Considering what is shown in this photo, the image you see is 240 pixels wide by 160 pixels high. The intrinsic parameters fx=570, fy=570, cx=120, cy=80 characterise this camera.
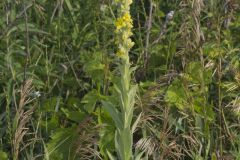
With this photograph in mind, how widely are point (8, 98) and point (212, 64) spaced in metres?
1.23

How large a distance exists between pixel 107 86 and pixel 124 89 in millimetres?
987

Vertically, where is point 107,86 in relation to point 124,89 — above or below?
below

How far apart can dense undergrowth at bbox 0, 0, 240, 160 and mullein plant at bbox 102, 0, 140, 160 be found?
0.28 m

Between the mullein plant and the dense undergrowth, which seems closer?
the mullein plant

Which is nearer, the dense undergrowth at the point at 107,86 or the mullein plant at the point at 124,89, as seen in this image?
the mullein plant at the point at 124,89

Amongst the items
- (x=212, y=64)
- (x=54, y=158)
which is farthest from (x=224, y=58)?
(x=54, y=158)

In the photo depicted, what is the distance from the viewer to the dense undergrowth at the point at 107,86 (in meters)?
3.21

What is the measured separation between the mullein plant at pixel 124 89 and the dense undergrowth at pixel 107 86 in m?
0.28

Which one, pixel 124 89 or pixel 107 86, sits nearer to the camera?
pixel 124 89

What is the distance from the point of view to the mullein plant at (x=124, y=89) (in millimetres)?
2451

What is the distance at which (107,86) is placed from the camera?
3527 millimetres

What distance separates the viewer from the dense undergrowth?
3.21m

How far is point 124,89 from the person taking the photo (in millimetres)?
2545

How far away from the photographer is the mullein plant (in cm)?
245
